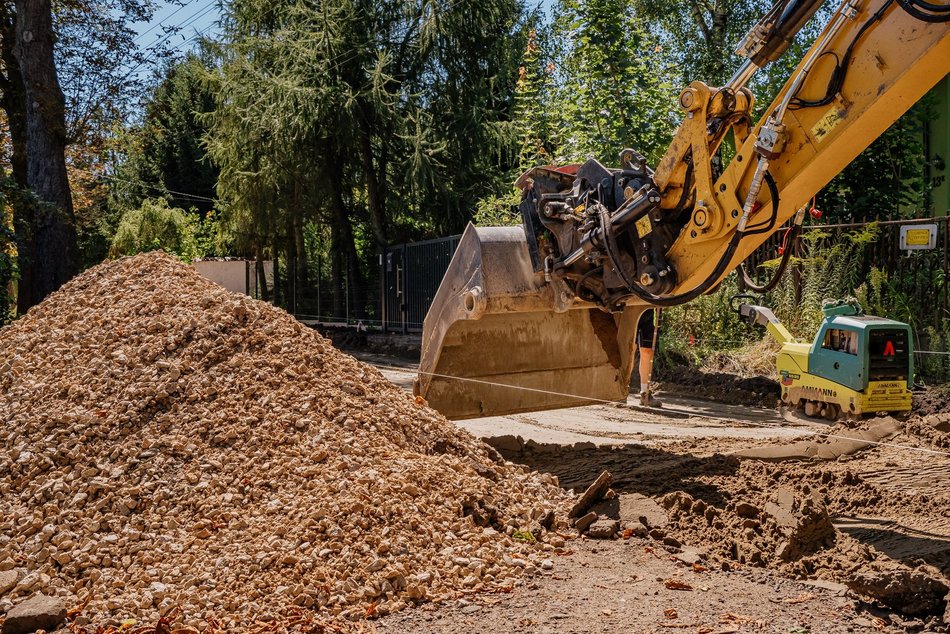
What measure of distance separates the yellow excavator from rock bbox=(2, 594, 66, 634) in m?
3.79

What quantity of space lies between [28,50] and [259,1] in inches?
351

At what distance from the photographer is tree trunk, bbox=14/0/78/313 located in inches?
585

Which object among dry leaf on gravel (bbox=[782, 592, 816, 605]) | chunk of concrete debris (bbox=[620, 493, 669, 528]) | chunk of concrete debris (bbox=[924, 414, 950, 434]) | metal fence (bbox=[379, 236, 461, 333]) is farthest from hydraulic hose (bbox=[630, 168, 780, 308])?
metal fence (bbox=[379, 236, 461, 333])

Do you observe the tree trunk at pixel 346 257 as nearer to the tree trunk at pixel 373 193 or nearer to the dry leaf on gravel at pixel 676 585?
the tree trunk at pixel 373 193

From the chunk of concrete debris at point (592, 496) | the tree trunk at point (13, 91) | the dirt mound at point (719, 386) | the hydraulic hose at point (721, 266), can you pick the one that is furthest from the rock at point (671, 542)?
the tree trunk at point (13, 91)

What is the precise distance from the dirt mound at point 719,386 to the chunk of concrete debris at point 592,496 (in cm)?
556

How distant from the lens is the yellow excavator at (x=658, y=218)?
4750mm

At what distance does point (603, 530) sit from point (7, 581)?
10.3 ft

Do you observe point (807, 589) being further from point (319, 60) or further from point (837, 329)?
point (319, 60)

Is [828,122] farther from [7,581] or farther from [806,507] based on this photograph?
[7,581]

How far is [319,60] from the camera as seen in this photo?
2077cm

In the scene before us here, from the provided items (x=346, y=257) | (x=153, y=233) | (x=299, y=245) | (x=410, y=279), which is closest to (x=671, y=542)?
(x=410, y=279)

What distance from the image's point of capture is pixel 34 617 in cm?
375

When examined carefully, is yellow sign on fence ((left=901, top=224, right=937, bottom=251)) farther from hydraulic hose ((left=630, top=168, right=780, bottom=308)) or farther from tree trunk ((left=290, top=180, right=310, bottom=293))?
tree trunk ((left=290, top=180, right=310, bottom=293))
